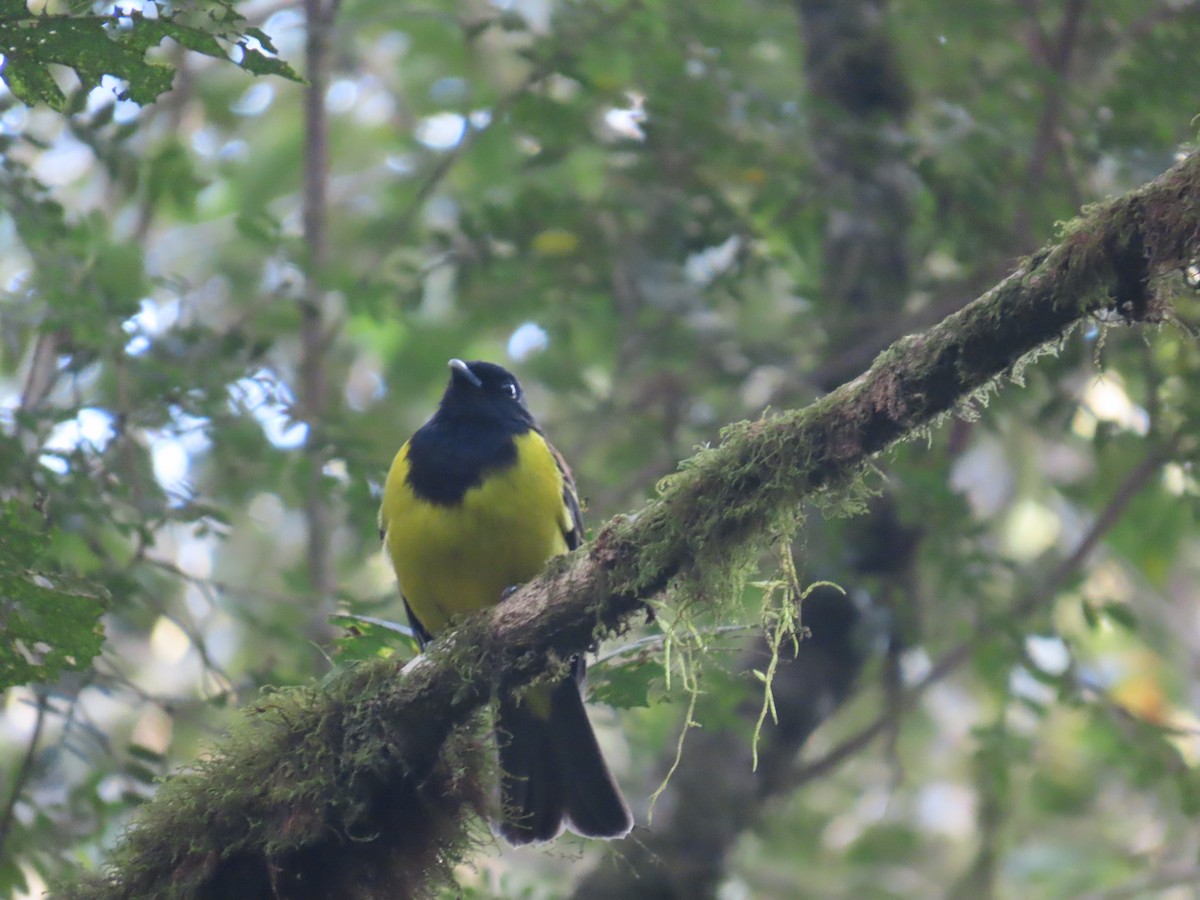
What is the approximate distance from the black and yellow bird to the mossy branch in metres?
0.53

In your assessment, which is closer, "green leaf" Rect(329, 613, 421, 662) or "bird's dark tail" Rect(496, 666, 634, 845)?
"green leaf" Rect(329, 613, 421, 662)

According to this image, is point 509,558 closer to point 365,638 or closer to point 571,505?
point 571,505

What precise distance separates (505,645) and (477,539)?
95 cm

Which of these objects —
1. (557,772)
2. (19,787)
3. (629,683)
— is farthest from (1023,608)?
(19,787)

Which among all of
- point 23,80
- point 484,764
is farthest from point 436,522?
point 23,80

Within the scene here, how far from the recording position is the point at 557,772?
150 inches

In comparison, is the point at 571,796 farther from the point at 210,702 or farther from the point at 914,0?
the point at 914,0

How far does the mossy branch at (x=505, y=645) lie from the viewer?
244 centimetres

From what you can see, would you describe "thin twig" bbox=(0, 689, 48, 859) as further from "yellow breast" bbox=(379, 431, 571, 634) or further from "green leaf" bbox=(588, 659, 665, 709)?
"green leaf" bbox=(588, 659, 665, 709)

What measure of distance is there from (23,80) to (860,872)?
611 cm

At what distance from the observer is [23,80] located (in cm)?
283

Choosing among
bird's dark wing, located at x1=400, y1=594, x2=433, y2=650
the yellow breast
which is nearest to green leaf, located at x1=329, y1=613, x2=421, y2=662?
the yellow breast

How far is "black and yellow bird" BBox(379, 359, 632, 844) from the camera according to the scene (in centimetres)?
374

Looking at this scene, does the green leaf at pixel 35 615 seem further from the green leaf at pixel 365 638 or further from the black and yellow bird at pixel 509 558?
the black and yellow bird at pixel 509 558
